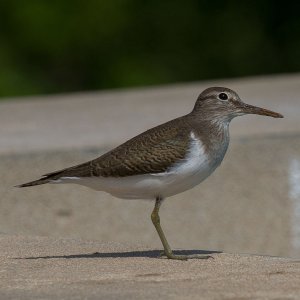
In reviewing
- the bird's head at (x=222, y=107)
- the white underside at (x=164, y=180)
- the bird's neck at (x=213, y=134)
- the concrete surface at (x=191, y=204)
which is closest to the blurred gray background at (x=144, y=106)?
the concrete surface at (x=191, y=204)

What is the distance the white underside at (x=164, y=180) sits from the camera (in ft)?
26.8

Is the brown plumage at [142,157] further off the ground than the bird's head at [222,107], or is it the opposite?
the bird's head at [222,107]

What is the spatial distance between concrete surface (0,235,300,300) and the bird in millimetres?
350

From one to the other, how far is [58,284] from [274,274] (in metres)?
1.26

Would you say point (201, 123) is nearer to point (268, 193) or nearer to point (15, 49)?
point (268, 193)

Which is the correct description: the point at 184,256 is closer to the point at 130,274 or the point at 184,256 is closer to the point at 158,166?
the point at 158,166

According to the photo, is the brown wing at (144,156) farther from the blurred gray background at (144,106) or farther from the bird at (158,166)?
the blurred gray background at (144,106)

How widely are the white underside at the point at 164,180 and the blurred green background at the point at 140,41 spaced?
1259cm

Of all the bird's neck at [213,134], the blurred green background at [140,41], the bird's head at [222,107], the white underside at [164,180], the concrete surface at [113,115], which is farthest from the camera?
the blurred green background at [140,41]

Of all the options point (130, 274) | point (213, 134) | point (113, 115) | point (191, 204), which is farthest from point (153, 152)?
point (113, 115)

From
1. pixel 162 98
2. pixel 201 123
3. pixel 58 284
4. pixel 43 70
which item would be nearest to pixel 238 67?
pixel 43 70

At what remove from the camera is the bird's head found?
8784 millimetres

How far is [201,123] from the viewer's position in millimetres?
8609

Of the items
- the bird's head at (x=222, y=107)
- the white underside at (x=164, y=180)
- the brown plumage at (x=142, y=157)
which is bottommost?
the white underside at (x=164, y=180)
